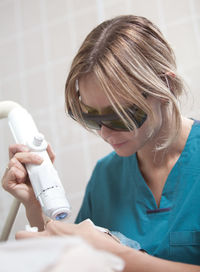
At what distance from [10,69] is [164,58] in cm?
99

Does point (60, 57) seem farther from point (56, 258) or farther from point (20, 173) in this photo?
point (56, 258)

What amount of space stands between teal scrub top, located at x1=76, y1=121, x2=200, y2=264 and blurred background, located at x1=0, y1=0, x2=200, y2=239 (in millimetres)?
363

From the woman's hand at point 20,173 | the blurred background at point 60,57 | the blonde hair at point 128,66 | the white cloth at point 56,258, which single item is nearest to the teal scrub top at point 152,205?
the blonde hair at point 128,66

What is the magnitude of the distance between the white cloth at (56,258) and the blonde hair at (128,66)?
55 centimetres

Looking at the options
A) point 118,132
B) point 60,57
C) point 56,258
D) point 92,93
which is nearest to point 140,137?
point 118,132

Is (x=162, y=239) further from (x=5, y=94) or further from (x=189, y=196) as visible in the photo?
(x=5, y=94)

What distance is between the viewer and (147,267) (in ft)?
2.35

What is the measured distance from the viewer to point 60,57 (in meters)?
1.66

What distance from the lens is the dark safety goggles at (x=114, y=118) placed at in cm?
86

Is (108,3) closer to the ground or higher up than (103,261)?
higher up

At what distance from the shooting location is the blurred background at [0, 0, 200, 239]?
5.08 ft

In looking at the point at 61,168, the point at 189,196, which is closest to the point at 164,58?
the point at 189,196

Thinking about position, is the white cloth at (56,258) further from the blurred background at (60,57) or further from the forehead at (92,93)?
the blurred background at (60,57)

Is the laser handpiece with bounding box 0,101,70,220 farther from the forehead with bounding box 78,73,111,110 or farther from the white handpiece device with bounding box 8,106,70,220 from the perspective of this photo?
the forehead with bounding box 78,73,111,110
